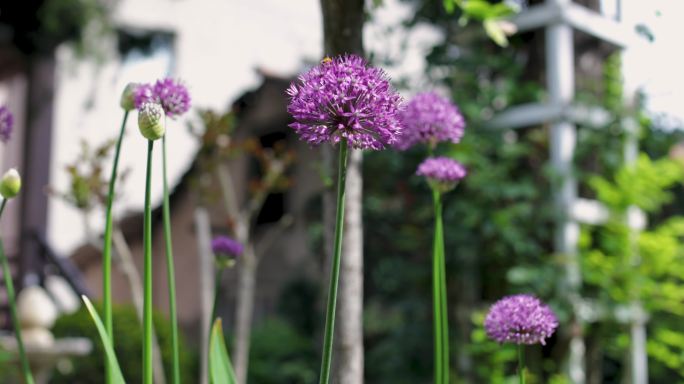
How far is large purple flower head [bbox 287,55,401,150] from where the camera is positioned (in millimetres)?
1243

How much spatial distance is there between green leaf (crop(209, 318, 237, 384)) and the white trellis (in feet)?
12.3

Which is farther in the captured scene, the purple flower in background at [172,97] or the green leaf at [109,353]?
the purple flower in background at [172,97]

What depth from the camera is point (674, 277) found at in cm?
553

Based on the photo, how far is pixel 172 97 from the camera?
173cm

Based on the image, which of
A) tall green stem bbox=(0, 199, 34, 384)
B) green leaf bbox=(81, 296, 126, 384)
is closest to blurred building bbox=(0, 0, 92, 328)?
tall green stem bbox=(0, 199, 34, 384)

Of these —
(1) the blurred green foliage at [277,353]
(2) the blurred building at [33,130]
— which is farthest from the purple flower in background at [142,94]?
(2) the blurred building at [33,130]

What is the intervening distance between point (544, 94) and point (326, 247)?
339 centimetres

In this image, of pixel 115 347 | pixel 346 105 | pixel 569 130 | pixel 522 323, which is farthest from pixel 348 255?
pixel 115 347

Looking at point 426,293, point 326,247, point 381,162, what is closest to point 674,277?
point 426,293

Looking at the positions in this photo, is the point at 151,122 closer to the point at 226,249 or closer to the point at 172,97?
the point at 172,97

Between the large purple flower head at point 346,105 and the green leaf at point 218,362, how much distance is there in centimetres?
48

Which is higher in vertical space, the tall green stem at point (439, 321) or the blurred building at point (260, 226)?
the blurred building at point (260, 226)

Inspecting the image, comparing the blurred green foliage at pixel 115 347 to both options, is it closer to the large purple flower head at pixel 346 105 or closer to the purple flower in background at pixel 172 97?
the purple flower in background at pixel 172 97

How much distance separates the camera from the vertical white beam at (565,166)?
505 cm
